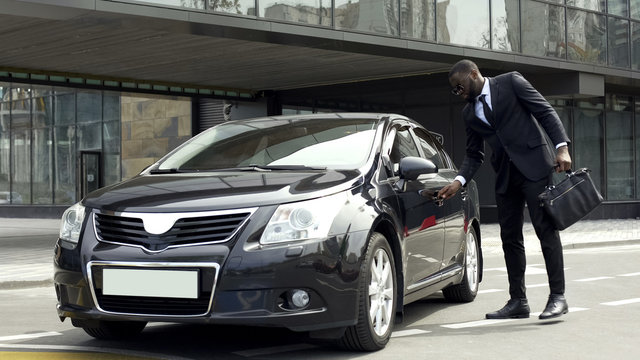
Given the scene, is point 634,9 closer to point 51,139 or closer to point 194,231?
point 51,139

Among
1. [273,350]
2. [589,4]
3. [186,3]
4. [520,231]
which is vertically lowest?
[273,350]

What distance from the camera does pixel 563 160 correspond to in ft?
20.9

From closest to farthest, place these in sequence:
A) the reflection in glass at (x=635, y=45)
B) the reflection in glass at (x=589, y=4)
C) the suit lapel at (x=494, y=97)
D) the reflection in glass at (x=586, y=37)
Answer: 1. the suit lapel at (x=494, y=97)
2. the reflection in glass at (x=586, y=37)
3. the reflection in glass at (x=589, y=4)
4. the reflection in glass at (x=635, y=45)

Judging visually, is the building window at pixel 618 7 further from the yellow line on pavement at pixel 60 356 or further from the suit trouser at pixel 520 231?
the yellow line on pavement at pixel 60 356

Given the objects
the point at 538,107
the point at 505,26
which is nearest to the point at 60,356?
the point at 538,107

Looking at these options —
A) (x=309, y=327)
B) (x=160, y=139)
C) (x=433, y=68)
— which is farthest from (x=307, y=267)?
(x=160, y=139)

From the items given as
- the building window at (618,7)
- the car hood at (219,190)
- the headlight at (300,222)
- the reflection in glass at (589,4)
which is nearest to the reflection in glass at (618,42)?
the building window at (618,7)

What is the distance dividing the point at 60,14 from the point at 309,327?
10332 mm

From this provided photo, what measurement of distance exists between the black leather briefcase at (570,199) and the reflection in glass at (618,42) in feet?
58.0

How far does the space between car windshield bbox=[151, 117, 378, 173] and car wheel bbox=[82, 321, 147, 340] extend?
1068 millimetres

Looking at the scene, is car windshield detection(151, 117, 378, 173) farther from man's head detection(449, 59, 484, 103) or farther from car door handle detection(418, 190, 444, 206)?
man's head detection(449, 59, 484, 103)

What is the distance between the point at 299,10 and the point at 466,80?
10.6 metres

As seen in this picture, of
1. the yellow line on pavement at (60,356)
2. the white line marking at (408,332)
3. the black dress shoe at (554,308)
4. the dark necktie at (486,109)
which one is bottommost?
the white line marking at (408,332)

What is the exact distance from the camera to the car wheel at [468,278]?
7.85 m
